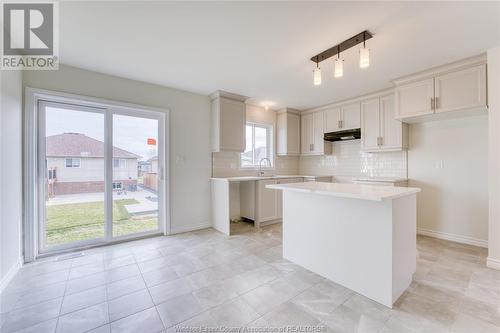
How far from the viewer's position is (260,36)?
2236 mm

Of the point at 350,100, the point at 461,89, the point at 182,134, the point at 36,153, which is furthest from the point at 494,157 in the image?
the point at 36,153

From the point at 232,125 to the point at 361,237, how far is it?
287 centimetres

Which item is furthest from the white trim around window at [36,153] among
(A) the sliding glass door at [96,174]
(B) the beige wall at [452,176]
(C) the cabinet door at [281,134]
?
(B) the beige wall at [452,176]

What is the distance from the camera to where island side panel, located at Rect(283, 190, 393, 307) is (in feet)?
5.96

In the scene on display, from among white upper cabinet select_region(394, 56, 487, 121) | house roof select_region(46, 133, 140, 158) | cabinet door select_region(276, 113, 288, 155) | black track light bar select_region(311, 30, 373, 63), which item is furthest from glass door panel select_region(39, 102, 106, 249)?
white upper cabinet select_region(394, 56, 487, 121)

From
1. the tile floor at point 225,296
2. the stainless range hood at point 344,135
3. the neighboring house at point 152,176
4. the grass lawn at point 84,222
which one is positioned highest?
the stainless range hood at point 344,135

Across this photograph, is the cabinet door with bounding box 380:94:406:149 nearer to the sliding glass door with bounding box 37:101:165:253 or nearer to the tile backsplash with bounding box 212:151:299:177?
the tile backsplash with bounding box 212:151:299:177

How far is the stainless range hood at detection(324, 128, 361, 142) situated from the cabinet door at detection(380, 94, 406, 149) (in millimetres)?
464

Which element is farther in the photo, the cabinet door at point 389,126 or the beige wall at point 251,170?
the beige wall at point 251,170

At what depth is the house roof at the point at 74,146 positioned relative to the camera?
113 inches

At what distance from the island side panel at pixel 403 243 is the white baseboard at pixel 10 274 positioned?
348cm

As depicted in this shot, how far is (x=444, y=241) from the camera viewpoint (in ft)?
10.9

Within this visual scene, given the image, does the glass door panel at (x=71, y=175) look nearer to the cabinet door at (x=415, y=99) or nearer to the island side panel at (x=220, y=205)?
the island side panel at (x=220, y=205)

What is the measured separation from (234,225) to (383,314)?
9.58 ft
